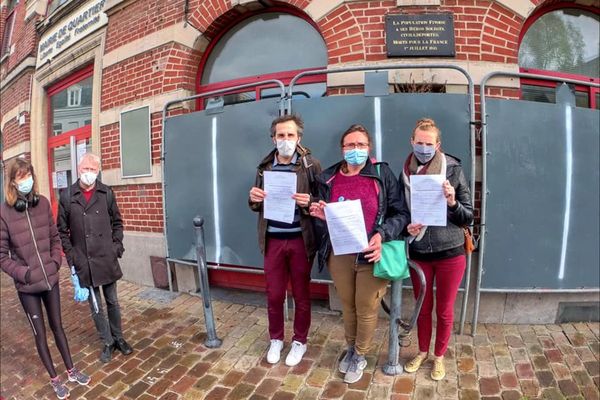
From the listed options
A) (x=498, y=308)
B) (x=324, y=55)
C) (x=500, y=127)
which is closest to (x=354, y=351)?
(x=498, y=308)

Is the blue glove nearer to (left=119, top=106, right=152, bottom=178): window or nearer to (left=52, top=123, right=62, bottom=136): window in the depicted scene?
(left=119, top=106, right=152, bottom=178): window

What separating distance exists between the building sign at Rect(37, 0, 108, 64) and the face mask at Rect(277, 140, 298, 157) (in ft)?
15.6

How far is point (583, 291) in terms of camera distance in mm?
3230

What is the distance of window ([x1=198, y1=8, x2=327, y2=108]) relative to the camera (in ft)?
13.1

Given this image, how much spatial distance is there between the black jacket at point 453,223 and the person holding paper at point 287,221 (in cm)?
87

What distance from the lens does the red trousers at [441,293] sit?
8.05ft

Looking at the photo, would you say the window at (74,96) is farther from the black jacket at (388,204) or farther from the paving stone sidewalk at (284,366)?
the black jacket at (388,204)

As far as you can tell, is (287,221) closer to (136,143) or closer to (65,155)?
(136,143)

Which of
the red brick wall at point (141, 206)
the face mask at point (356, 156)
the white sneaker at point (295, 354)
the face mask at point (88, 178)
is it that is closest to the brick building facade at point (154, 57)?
the red brick wall at point (141, 206)

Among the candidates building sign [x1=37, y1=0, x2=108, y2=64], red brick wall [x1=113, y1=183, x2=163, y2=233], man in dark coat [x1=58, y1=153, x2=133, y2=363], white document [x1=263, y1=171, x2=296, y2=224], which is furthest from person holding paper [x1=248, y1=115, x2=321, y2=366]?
building sign [x1=37, y1=0, x2=108, y2=64]

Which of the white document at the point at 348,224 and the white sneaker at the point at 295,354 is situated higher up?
the white document at the point at 348,224

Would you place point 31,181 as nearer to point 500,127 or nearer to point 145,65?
point 145,65

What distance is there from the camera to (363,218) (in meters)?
2.36

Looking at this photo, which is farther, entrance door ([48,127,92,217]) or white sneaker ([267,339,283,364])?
entrance door ([48,127,92,217])
